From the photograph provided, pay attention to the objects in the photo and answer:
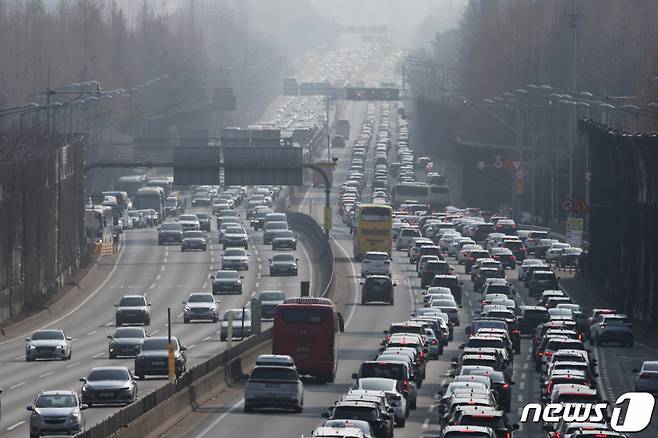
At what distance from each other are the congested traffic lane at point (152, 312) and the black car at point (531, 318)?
39.1 feet

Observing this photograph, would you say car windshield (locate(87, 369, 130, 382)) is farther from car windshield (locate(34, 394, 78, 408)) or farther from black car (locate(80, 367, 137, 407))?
car windshield (locate(34, 394, 78, 408))

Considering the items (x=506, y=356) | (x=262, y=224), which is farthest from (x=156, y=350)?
(x=262, y=224)

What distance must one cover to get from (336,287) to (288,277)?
621 inches

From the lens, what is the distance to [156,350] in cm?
6397

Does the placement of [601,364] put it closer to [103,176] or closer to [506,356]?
[506,356]

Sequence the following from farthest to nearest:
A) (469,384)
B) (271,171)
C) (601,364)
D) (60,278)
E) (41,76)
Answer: (41,76)
(271,171)
(60,278)
(601,364)
(469,384)

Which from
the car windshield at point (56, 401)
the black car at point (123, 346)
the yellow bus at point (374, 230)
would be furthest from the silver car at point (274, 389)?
the yellow bus at point (374, 230)

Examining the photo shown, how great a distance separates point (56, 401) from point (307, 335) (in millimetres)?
13705

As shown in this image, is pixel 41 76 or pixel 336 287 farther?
pixel 41 76

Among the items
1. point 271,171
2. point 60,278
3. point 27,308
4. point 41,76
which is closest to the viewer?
point 27,308

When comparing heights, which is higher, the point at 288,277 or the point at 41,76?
the point at 41,76

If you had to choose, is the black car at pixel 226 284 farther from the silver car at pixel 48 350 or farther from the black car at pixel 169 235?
the black car at pixel 169 235

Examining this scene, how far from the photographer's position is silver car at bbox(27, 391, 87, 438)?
46.8 meters

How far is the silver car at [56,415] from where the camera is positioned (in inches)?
1841
